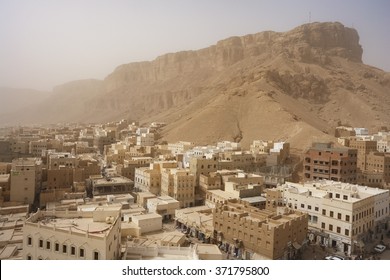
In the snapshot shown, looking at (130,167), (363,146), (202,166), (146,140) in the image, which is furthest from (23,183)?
(363,146)

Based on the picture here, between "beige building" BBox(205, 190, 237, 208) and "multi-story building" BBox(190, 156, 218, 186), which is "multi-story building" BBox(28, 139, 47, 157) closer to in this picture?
"multi-story building" BBox(190, 156, 218, 186)

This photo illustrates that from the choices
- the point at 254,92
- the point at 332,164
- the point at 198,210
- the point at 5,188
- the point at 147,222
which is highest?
the point at 254,92

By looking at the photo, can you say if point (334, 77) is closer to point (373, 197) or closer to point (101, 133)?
point (101, 133)

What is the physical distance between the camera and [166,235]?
520 inches

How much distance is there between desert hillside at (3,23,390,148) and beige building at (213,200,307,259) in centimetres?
2093

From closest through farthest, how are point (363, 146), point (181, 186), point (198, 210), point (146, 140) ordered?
point (198, 210)
point (181, 186)
point (363, 146)
point (146, 140)

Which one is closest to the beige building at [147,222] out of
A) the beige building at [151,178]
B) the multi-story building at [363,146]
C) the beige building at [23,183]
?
the beige building at [23,183]

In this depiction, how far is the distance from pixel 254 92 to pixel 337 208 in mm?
34277

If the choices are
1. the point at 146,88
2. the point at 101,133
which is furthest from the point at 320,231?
the point at 146,88

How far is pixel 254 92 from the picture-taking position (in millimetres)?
47594

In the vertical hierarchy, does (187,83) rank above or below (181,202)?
above

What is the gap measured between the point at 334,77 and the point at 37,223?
58.5m

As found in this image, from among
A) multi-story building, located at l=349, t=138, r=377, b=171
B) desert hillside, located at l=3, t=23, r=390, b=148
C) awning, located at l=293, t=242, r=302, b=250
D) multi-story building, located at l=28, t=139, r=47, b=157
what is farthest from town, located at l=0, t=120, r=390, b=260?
desert hillside, located at l=3, t=23, r=390, b=148

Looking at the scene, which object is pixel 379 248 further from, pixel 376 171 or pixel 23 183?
pixel 23 183
